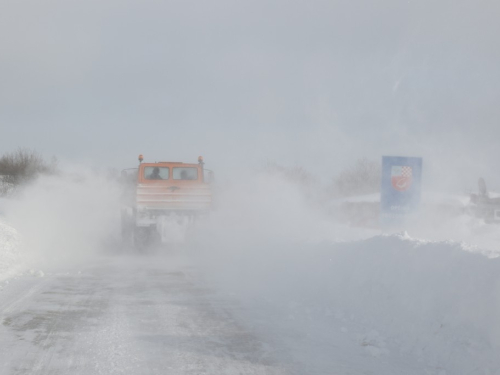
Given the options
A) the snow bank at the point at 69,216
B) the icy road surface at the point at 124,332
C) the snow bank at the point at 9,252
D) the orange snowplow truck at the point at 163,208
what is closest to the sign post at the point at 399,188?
the icy road surface at the point at 124,332

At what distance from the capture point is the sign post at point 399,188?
12852 millimetres

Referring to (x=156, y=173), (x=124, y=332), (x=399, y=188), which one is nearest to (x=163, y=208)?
(x=156, y=173)

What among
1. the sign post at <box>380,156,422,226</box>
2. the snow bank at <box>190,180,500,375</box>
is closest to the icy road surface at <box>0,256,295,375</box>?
the snow bank at <box>190,180,500,375</box>

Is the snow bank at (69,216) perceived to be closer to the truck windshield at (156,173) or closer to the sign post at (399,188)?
the truck windshield at (156,173)

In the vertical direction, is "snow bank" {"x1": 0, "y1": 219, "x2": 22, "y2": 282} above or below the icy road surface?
below

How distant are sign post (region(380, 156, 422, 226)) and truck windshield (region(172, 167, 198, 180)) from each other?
788cm

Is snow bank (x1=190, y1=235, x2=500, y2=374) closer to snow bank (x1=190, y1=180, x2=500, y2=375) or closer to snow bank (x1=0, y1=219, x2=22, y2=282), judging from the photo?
snow bank (x1=190, y1=180, x2=500, y2=375)

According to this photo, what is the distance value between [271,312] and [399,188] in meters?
6.27

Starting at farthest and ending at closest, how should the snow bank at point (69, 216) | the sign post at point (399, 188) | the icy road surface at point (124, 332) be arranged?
1. the snow bank at point (69, 216)
2. the sign post at point (399, 188)
3. the icy road surface at point (124, 332)

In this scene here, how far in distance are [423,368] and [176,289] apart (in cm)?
566

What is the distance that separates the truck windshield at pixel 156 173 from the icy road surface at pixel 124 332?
8.18 m

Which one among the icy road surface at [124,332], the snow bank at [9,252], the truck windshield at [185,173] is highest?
the truck windshield at [185,173]

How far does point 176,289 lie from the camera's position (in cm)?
1012

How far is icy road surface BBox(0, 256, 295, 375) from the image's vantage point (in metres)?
5.29
